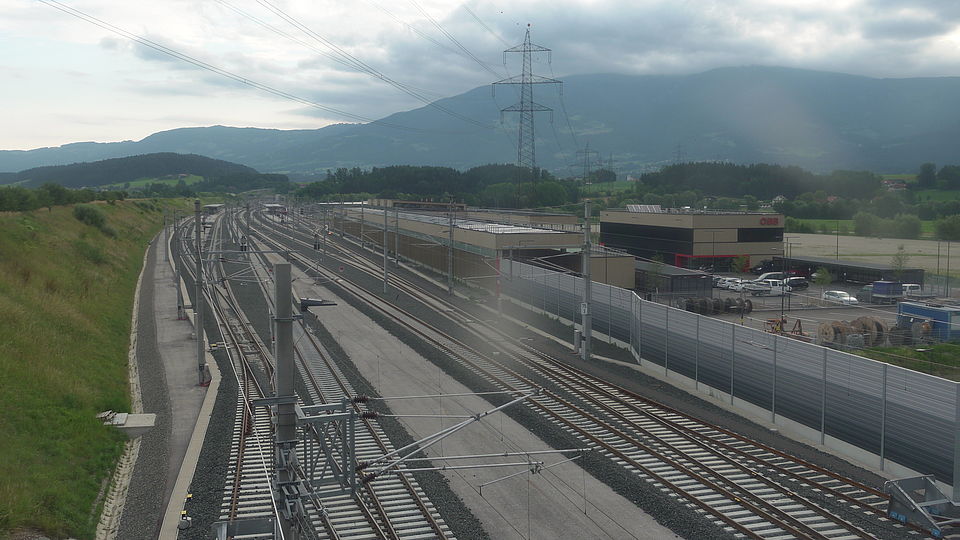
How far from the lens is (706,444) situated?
1518cm

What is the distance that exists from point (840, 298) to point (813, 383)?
82.6ft

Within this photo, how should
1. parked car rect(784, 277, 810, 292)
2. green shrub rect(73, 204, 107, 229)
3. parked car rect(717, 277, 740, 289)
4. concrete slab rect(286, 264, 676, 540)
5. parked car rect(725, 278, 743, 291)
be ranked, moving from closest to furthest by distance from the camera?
1. concrete slab rect(286, 264, 676, 540)
2. parked car rect(725, 278, 743, 291)
3. parked car rect(784, 277, 810, 292)
4. parked car rect(717, 277, 740, 289)
5. green shrub rect(73, 204, 107, 229)

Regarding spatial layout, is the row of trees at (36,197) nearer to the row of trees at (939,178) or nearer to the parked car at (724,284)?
the parked car at (724,284)

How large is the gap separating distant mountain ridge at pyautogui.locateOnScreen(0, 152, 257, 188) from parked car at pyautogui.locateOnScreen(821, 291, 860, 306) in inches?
5914

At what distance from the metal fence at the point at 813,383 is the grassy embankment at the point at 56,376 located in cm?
1430

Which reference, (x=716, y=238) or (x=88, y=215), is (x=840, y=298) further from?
(x=88, y=215)

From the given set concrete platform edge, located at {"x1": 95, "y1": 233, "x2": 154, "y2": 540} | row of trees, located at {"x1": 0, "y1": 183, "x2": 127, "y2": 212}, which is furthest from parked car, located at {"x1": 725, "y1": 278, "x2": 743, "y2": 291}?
row of trees, located at {"x1": 0, "y1": 183, "x2": 127, "y2": 212}

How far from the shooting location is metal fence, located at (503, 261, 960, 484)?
12.8 metres

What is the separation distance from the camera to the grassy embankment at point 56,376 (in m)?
11.4

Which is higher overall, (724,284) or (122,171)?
(122,171)

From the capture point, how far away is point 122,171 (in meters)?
169

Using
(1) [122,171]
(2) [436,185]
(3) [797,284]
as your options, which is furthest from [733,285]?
(1) [122,171]

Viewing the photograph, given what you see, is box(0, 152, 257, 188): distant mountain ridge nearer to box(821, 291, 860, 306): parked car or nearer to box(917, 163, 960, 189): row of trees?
box(917, 163, 960, 189): row of trees

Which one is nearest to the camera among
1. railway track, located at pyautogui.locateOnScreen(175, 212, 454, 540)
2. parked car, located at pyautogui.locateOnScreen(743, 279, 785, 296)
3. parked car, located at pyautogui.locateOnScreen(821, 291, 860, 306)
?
railway track, located at pyautogui.locateOnScreen(175, 212, 454, 540)
